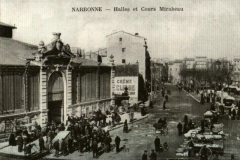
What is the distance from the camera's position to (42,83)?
1374 cm

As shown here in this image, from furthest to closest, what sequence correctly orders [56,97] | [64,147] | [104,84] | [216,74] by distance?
[216,74] → [104,84] → [56,97] → [64,147]

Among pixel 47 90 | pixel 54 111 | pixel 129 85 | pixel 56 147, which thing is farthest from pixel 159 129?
pixel 129 85

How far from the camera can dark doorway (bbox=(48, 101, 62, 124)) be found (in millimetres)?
14795

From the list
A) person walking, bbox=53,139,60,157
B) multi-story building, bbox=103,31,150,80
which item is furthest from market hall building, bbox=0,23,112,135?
Result: multi-story building, bbox=103,31,150,80

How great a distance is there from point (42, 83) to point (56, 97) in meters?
1.44

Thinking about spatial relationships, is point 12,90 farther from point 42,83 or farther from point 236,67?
point 236,67

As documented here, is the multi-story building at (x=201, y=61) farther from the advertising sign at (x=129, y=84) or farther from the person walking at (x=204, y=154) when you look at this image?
the person walking at (x=204, y=154)

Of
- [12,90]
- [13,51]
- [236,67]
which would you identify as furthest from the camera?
[236,67]

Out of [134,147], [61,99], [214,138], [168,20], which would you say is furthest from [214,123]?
[61,99]

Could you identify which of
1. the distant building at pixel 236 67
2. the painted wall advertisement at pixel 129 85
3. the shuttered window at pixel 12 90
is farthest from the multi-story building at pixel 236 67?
the shuttered window at pixel 12 90

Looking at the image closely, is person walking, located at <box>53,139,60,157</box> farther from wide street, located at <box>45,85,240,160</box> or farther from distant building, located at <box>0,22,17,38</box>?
distant building, located at <box>0,22,17,38</box>

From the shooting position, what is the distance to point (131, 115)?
57.8 feet

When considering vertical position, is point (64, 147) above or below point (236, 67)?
below

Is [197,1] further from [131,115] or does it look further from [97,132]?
[131,115]
